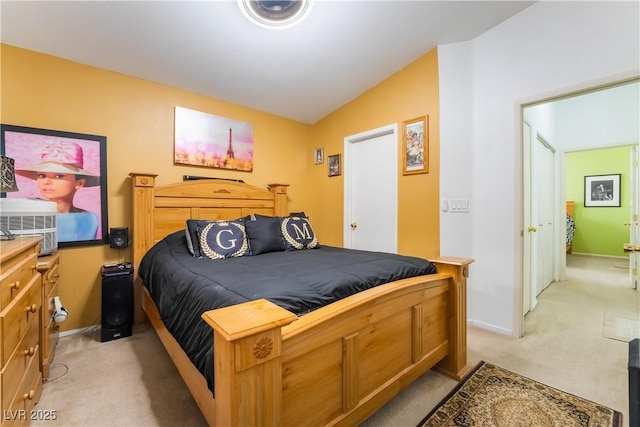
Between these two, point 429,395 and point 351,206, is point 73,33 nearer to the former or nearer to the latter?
point 351,206

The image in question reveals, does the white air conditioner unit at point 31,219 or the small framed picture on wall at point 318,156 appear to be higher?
the small framed picture on wall at point 318,156

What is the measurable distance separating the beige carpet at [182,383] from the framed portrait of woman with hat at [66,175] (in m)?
0.94

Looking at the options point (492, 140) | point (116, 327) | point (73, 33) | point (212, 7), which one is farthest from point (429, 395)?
point (73, 33)

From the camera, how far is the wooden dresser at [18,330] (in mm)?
960

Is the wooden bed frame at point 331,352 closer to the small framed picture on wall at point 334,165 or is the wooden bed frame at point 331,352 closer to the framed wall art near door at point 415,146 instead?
the framed wall art near door at point 415,146

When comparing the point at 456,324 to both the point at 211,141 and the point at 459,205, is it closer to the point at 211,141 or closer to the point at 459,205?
the point at 459,205

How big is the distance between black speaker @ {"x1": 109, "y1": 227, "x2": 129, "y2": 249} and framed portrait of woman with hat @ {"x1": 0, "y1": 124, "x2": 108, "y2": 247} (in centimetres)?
8

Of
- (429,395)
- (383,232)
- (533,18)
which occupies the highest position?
(533,18)

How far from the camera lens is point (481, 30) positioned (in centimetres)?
246

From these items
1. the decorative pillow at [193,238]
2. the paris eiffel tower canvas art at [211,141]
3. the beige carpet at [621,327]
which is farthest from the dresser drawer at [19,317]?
the beige carpet at [621,327]

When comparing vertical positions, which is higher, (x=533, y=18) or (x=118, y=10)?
(x=533, y=18)

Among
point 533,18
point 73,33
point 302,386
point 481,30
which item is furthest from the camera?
point 481,30

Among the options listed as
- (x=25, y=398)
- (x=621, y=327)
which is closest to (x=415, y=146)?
(x=621, y=327)

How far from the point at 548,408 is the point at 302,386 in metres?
1.42
